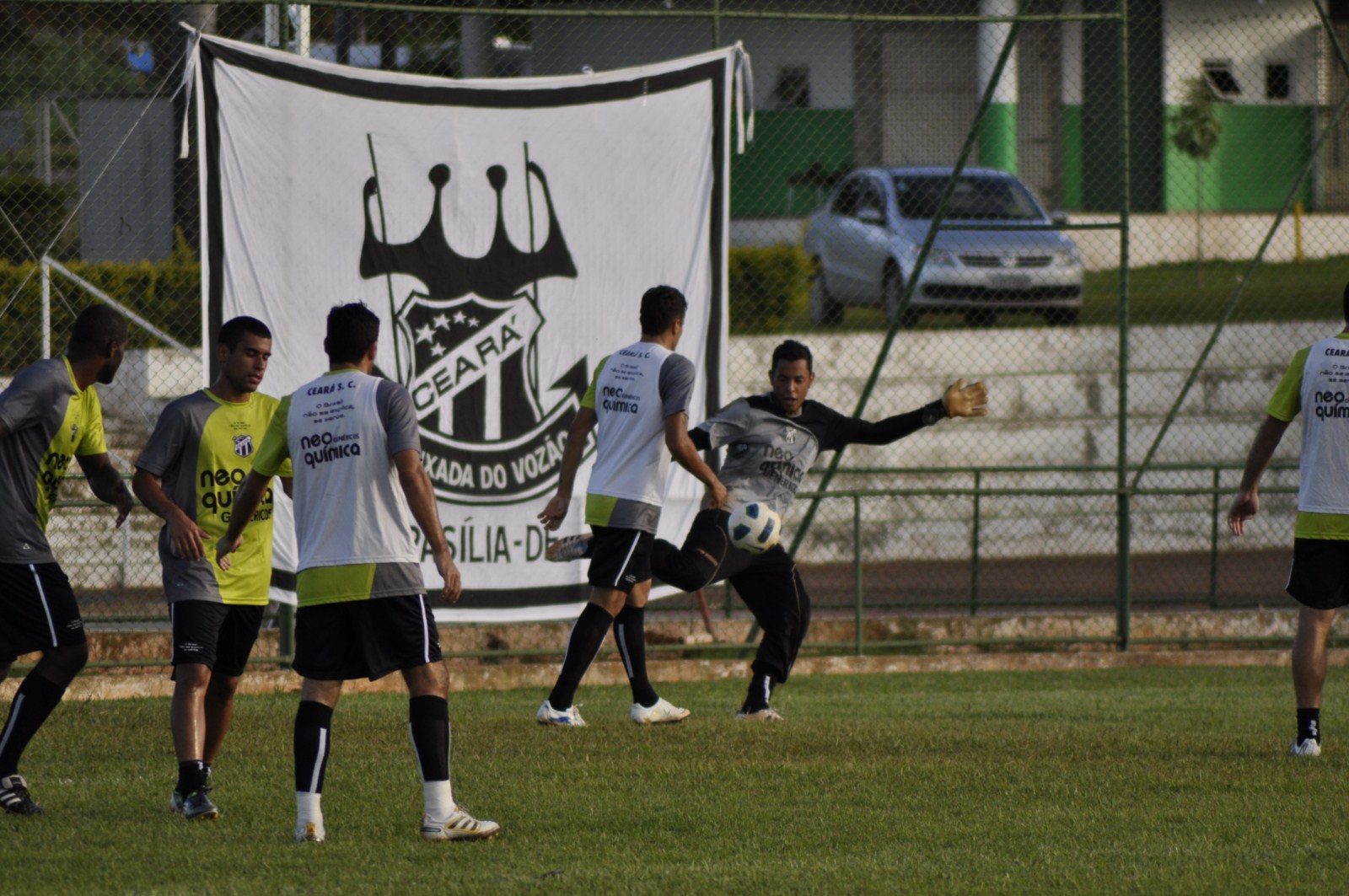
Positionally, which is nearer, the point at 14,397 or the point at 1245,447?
the point at 14,397

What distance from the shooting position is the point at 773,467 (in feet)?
28.2

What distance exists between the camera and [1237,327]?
1956cm

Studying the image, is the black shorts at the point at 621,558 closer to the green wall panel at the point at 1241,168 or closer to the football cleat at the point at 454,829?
the football cleat at the point at 454,829

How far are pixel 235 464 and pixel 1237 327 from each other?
15.6 metres

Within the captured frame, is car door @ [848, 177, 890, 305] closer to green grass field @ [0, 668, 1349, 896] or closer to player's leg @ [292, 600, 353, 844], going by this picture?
green grass field @ [0, 668, 1349, 896]

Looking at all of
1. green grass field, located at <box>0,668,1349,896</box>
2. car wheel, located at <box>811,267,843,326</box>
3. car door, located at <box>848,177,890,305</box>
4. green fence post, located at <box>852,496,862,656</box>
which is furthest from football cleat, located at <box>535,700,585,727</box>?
car wheel, located at <box>811,267,843,326</box>

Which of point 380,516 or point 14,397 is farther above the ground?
point 14,397

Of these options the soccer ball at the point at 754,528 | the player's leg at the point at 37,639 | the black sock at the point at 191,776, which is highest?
the soccer ball at the point at 754,528

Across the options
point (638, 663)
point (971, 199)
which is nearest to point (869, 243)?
point (971, 199)

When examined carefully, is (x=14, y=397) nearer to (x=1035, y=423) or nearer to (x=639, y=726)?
(x=639, y=726)

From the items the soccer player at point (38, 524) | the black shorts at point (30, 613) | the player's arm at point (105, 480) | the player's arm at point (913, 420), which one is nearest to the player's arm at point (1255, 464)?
the player's arm at point (913, 420)

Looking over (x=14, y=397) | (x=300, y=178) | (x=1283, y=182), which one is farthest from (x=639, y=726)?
(x=1283, y=182)

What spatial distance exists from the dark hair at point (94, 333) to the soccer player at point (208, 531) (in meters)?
0.33

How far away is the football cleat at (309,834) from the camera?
5.50 meters
